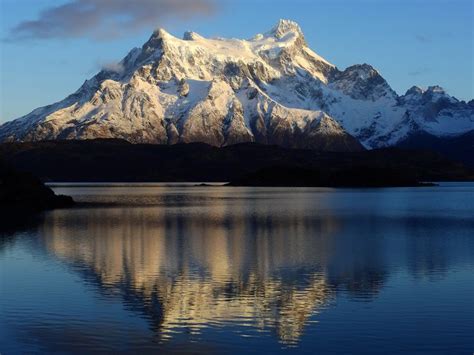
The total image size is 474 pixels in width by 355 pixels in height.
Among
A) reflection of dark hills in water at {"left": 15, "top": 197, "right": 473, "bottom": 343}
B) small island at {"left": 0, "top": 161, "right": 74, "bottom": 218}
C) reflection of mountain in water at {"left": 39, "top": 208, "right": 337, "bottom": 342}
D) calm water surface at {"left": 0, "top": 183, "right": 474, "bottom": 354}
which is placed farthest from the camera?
small island at {"left": 0, "top": 161, "right": 74, "bottom": 218}

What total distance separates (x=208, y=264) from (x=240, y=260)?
394cm

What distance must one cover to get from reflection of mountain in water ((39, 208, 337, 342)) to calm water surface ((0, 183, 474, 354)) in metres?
0.13

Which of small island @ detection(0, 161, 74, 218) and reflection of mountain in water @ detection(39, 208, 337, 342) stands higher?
small island @ detection(0, 161, 74, 218)

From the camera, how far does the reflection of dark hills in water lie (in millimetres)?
46531

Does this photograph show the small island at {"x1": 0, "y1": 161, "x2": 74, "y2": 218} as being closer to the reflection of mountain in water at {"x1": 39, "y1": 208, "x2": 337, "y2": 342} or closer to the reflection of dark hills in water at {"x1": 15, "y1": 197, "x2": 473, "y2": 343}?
the reflection of dark hills in water at {"x1": 15, "y1": 197, "x2": 473, "y2": 343}

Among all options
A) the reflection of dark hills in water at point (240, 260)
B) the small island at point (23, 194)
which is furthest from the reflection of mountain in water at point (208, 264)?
the small island at point (23, 194)

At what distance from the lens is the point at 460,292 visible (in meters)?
52.1

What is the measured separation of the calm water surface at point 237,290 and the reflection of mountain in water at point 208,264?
0.13 metres

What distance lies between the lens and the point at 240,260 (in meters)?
69.0

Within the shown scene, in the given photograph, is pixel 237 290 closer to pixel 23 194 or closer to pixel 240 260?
pixel 240 260

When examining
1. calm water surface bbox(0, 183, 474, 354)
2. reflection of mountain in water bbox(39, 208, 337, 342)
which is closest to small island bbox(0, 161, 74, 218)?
reflection of mountain in water bbox(39, 208, 337, 342)

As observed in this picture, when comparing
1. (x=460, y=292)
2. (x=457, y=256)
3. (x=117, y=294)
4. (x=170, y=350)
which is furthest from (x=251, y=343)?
(x=457, y=256)

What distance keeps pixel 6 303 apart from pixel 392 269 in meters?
29.7

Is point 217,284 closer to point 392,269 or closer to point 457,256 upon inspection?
point 392,269
